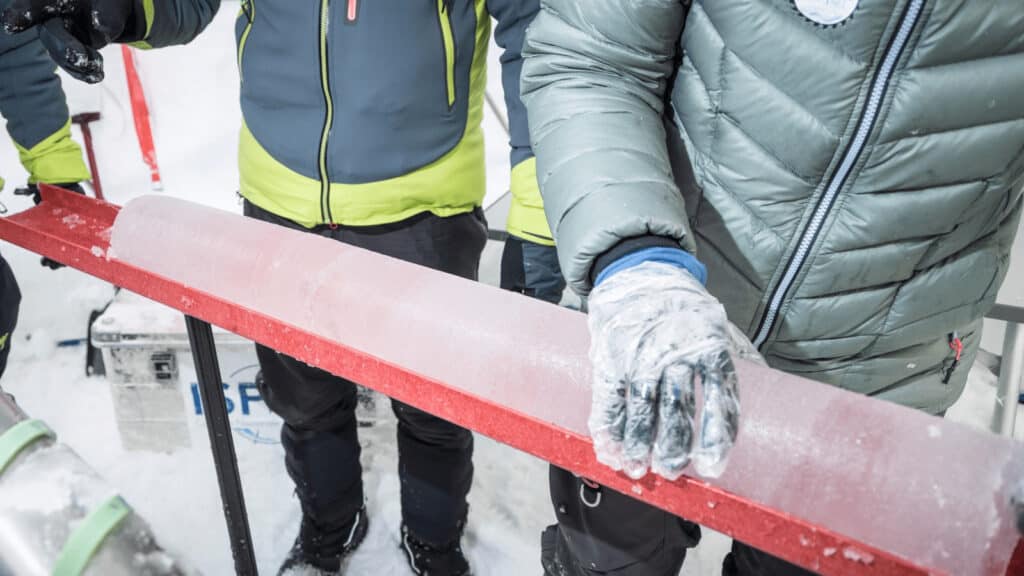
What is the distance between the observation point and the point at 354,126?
3.71ft

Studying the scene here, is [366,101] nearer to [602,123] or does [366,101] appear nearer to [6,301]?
[602,123]

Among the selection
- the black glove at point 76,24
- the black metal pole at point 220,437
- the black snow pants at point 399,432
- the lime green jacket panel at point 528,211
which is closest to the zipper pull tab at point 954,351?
the lime green jacket panel at point 528,211

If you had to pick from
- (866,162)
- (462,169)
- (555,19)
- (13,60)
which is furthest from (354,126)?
(13,60)

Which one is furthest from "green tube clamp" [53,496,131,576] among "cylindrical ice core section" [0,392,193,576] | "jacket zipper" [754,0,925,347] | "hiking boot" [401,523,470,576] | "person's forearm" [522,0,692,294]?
"hiking boot" [401,523,470,576]

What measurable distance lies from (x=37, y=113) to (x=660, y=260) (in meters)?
1.54

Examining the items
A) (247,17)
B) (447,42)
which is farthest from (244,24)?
(447,42)

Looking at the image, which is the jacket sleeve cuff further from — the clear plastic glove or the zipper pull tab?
the zipper pull tab

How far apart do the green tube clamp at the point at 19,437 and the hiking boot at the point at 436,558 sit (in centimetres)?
114

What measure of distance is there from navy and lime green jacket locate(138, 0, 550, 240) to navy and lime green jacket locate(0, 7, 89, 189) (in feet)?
1.75

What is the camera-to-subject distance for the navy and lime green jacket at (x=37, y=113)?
156 cm

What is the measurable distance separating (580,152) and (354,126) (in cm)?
50

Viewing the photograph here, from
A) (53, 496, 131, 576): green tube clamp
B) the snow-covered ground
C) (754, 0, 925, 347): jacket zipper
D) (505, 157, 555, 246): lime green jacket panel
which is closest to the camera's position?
(53, 496, 131, 576): green tube clamp

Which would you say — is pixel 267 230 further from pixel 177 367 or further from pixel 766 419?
pixel 177 367

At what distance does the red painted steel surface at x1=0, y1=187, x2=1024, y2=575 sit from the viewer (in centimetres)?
53
